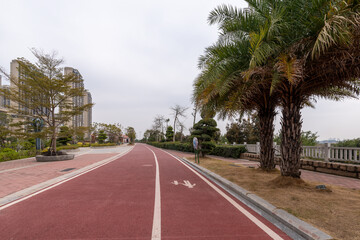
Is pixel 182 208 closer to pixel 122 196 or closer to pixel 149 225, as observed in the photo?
pixel 149 225

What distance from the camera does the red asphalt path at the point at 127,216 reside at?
3172 millimetres

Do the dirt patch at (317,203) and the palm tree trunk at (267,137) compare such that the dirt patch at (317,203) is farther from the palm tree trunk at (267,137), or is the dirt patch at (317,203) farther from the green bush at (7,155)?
the green bush at (7,155)

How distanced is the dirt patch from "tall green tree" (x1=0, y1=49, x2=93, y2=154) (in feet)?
50.6

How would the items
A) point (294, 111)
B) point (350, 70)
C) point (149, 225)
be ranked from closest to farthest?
point (149, 225), point (350, 70), point (294, 111)

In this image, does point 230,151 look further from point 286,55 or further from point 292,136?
point 286,55

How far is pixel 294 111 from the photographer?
20.2 ft

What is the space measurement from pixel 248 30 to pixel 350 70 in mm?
3231

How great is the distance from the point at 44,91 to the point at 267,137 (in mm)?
16507

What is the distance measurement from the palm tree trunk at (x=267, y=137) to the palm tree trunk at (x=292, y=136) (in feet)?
7.42

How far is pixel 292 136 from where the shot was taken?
6.15 metres

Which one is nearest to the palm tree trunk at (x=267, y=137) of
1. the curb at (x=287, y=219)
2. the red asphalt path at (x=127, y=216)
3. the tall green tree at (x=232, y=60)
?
the tall green tree at (x=232, y=60)

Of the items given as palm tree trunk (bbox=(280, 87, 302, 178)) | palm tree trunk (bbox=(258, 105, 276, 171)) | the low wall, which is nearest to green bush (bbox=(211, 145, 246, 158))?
the low wall

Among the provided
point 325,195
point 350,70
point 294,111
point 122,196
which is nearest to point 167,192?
point 122,196

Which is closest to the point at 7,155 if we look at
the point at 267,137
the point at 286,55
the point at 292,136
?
the point at 267,137
